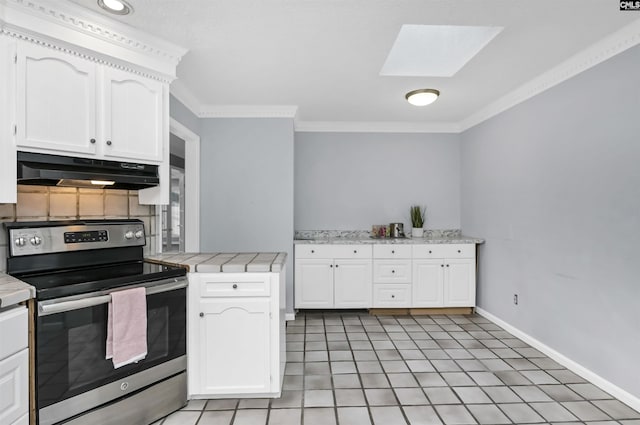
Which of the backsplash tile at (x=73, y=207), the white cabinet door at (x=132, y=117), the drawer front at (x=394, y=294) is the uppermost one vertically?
the white cabinet door at (x=132, y=117)

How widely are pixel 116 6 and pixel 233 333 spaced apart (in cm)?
198

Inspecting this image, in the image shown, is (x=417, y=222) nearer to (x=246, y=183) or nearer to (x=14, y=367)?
(x=246, y=183)

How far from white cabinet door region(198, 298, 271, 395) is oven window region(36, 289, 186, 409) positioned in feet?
0.86

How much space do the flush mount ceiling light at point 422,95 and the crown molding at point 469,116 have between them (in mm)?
797

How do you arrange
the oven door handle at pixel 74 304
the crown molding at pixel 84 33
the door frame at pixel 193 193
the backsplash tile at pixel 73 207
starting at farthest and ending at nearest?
the door frame at pixel 193 193 < the backsplash tile at pixel 73 207 < the crown molding at pixel 84 33 < the oven door handle at pixel 74 304

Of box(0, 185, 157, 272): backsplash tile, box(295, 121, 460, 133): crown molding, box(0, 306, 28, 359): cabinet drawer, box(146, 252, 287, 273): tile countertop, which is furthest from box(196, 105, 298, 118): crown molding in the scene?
box(0, 306, 28, 359): cabinet drawer

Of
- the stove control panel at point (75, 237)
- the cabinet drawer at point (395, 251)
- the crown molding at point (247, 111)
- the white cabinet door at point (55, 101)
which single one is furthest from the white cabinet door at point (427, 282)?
the white cabinet door at point (55, 101)

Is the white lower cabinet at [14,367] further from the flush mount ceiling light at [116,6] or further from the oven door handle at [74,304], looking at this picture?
the flush mount ceiling light at [116,6]

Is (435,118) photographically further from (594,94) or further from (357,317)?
(357,317)

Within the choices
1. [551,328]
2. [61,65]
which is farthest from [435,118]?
[61,65]

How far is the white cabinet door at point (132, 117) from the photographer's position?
2010 millimetres

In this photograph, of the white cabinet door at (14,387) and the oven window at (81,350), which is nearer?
the white cabinet door at (14,387)

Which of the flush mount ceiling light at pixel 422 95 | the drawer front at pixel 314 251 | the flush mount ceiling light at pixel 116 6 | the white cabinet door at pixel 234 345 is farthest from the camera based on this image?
the drawer front at pixel 314 251

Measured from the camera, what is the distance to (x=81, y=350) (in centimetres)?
162
